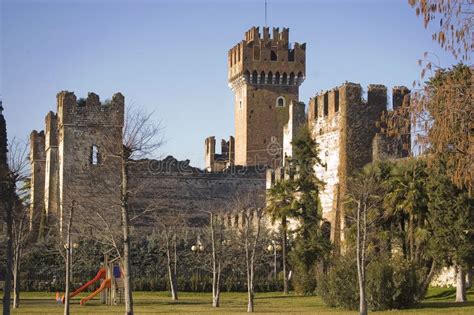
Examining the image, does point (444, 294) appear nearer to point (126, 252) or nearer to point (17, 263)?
point (126, 252)

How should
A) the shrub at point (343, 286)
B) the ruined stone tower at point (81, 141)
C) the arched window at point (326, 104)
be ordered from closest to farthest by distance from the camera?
the shrub at point (343, 286), the arched window at point (326, 104), the ruined stone tower at point (81, 141)

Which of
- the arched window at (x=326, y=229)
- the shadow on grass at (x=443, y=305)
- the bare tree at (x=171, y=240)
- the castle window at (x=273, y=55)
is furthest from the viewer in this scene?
the castle window at (x=273, y=55)

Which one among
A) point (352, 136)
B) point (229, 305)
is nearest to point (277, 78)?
point (352, 136)

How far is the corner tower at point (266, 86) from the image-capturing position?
9162 cm

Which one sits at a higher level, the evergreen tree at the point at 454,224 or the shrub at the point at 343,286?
the evergreen tree at the point at 454,224

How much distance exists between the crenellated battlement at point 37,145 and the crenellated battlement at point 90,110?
37.9ft

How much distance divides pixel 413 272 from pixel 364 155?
13.4 meters

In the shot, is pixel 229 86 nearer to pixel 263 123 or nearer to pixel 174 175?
pixel 263 123

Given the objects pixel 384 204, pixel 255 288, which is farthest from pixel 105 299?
pixel 384 204

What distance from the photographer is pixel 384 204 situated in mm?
39656

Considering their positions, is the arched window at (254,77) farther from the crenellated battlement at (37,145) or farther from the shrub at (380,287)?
the shrub at (380,287)

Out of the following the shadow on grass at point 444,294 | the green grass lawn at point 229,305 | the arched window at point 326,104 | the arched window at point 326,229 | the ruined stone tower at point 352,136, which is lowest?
the green grass lawn at point 229,305

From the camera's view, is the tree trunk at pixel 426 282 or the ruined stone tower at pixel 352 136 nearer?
the tree trunk at pixel 426 282

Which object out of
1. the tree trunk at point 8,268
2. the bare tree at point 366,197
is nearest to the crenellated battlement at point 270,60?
the bare tree at point 366,197
